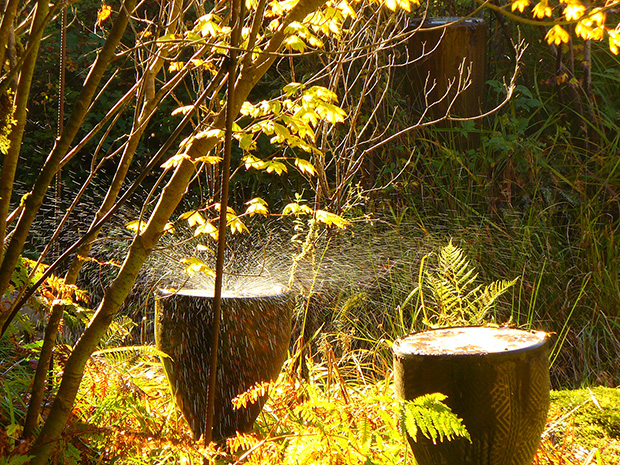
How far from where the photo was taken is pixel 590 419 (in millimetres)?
2340

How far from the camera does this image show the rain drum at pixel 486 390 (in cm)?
158

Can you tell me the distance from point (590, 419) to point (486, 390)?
99 cm

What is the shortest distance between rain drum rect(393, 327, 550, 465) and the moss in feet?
2.08

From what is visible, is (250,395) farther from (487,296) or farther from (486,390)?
(487,296)

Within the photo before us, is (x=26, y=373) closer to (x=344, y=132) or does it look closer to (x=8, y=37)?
(x=8, y=37)

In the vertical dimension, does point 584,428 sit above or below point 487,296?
below

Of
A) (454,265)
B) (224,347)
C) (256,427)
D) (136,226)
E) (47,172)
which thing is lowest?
(256,427)

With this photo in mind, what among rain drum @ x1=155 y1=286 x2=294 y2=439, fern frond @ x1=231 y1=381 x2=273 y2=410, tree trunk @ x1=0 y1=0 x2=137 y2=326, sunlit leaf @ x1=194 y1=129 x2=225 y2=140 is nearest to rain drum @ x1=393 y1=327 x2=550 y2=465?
fern frond @ x1=231 y1=381 x2=273 y2=410

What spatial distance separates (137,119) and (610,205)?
3.22 metres

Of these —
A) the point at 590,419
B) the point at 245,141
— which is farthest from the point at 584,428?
the point at 245,141

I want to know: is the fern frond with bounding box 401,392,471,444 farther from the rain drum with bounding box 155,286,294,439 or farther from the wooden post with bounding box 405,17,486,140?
the wooden post with bounding box 405,17,486,140

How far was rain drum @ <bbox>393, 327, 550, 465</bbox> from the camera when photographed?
158 cm

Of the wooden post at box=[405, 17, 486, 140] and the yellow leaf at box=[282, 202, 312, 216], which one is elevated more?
the wooden post at box=[405, 17, 486, 140]

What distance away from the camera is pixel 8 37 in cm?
146
